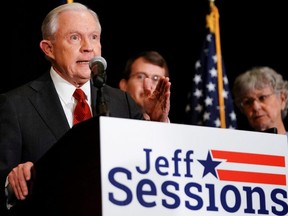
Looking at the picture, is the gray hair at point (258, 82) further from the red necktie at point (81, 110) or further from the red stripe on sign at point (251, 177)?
the red stripe on sign at point (251, 177)

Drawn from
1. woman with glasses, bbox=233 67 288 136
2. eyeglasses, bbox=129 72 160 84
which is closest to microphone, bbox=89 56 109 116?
eyeglasses, bbox=129 72 160 84

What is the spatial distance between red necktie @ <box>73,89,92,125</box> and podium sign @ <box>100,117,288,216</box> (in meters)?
0.87

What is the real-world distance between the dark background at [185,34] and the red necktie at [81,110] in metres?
2.52

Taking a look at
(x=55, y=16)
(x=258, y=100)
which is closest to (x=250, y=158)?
(x=55, y=16)

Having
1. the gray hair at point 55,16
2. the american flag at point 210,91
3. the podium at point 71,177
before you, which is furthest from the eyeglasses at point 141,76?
the podium at point 71,177

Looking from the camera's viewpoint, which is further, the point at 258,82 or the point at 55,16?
the point at 258,82

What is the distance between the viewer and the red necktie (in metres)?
3.09

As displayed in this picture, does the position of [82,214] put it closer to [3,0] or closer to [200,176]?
[200,176]

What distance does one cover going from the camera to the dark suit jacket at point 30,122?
9.68 feet

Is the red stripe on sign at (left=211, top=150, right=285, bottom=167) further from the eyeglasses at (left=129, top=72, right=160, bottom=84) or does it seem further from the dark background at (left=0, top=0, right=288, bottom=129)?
the dark background at (left=0, top=0, right=288, bottom=129)

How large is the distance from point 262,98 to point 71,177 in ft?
8.89

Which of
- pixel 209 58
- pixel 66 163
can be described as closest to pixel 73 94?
pixel 66 163

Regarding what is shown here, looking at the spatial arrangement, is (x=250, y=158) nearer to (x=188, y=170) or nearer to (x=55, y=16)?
(x=188, y=170)

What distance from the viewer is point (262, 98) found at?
15.7ft
